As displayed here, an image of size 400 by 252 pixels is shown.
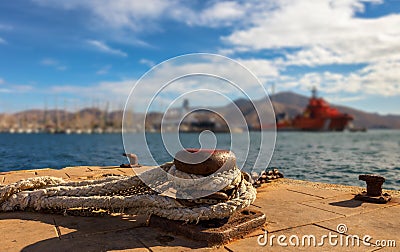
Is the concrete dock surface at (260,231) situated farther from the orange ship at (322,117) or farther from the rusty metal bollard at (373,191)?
the orange ship at (322,117)

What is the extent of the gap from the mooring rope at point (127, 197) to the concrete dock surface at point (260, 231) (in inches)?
6.4

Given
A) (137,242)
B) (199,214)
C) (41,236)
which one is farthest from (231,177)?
(41,236)

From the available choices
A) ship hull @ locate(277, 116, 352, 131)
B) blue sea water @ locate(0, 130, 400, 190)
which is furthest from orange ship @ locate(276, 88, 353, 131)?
blue sea water @ locate(0, 130, 400, 190)

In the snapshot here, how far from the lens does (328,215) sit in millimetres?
4203

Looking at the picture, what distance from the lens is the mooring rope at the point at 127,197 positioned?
357 centimetres

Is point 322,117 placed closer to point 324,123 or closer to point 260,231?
point 324,123

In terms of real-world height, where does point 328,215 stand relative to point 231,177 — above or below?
below

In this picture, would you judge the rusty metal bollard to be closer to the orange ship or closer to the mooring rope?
the mooring rope

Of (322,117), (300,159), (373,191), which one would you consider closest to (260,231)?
(373,191)

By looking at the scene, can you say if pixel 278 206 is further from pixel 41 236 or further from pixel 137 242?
pixel 41 236

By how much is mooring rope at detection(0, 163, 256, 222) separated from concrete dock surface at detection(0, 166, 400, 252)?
6.4 inches

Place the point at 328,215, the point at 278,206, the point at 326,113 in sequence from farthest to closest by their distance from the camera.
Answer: the point at 326,113
the point at 278,206
the point at 328,215

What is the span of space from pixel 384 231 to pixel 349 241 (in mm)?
616

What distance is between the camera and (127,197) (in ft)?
13.4
